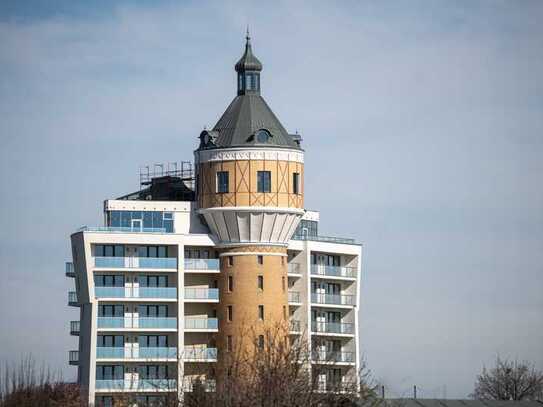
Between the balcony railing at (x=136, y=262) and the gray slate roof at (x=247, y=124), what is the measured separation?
33.7ft

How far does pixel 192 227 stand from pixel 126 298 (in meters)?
8.42

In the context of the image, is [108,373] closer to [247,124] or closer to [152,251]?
[152,251]

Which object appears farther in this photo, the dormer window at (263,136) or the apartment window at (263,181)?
the dormer window at (263,136)

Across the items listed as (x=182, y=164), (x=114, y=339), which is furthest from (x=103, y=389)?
(x=182, y=164)

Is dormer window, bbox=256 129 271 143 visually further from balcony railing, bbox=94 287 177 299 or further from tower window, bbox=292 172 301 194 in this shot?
balcony railing, bbox=94 287 177 299

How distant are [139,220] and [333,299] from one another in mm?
18982

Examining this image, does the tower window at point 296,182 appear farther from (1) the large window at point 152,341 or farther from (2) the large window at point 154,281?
(1) the large window at point 152,341

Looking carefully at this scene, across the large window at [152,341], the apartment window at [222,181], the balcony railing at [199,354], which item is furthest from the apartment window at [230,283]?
the apartment window at [222,181]

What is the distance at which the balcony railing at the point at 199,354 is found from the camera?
136m

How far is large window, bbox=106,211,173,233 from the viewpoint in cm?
13938

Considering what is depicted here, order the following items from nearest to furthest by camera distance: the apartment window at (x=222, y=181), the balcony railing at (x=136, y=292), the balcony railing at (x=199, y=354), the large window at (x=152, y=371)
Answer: the large window at (x=152, y=371), the balcony railing at (x=199, y=354), the balcony railing at (x=136, y=292), the apartment window at (x=222, y=181)

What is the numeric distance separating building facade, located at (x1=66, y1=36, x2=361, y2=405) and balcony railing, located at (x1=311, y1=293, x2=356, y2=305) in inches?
189

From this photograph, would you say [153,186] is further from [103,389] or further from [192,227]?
[103,389]

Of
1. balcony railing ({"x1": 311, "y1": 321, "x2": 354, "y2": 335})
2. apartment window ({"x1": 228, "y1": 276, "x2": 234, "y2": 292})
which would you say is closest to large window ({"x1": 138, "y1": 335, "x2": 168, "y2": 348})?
apartment window ({"x1": 228, "y1": 276, "x2": 234, "y2": 292})
